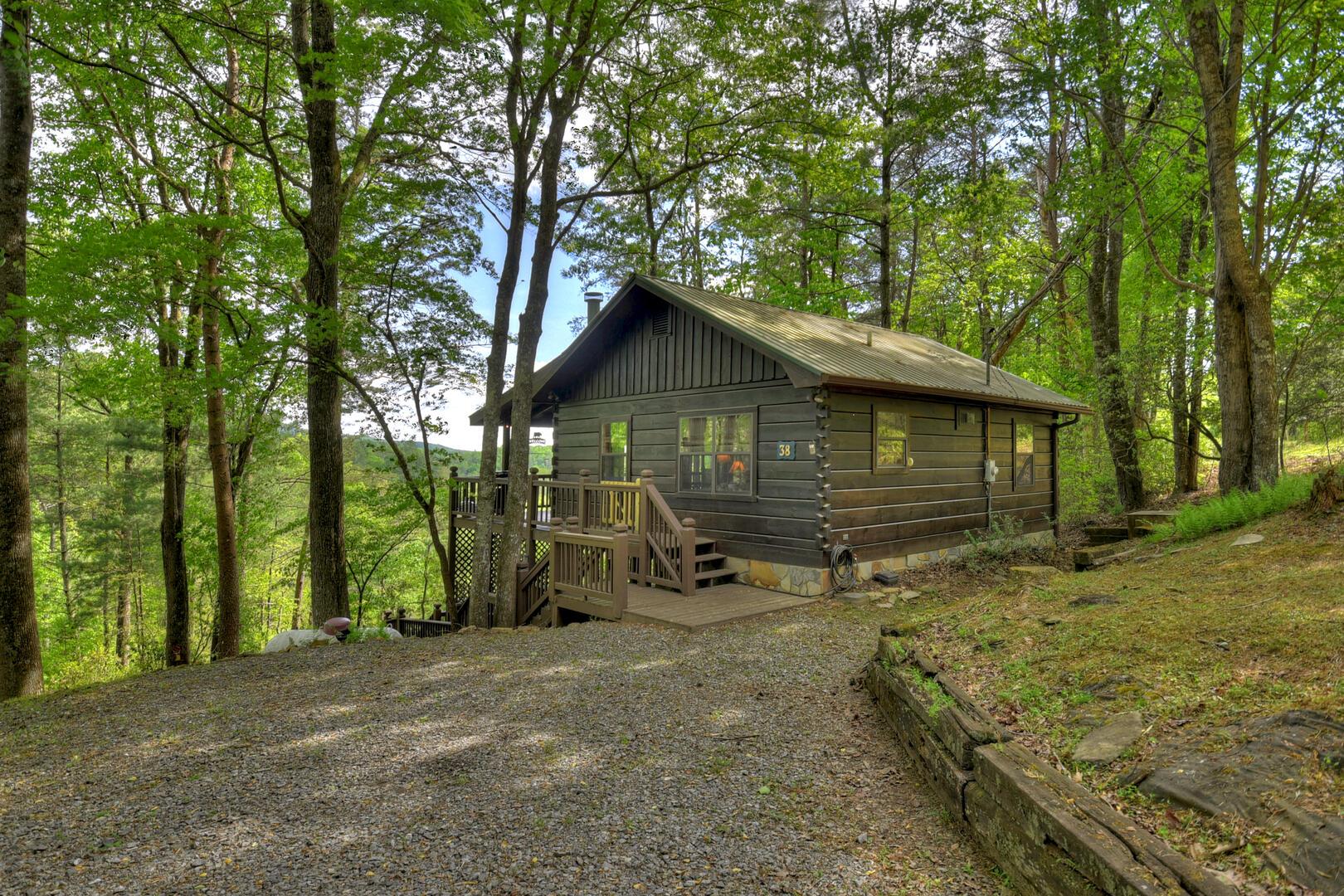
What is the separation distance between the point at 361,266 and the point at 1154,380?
1616 centimetres

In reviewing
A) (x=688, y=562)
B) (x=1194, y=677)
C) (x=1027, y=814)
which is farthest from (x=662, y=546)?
(x=1027, y=814)

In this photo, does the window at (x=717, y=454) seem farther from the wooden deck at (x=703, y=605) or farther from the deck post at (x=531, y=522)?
the deck post at (x=531, y=522)

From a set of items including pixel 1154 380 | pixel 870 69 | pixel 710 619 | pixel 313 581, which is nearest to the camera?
pixel 710 619

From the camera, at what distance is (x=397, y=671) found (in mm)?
5664

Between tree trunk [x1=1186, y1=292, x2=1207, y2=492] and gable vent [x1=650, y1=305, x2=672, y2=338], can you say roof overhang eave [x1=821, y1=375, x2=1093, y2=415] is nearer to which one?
tree trunk [x1=1186, y1=292, x2=1207, y2=492]

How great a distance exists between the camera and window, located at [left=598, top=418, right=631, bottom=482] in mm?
11594

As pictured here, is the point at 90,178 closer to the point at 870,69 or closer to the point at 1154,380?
the point at 870,69

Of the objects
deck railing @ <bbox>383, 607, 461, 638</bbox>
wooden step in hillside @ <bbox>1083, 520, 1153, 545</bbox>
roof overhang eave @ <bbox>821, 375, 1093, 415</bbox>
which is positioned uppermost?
roof overhang eave @ <bbox>821, 375, 1093, 415</bbox>

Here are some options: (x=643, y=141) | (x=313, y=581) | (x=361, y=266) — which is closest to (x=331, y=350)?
(x=361, y=266)

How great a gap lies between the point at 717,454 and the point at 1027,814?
786cm

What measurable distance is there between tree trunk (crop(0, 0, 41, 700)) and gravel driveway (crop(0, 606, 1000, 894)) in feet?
5.94

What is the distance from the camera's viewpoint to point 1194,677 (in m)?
2.91

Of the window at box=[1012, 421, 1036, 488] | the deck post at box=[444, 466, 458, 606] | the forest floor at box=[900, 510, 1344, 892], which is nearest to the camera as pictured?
the forest floor at box=[900, 510, 1344, 892]

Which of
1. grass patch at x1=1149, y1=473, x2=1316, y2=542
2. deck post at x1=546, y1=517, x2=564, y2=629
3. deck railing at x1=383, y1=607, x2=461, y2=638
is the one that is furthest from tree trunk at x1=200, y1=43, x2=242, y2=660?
grass patch at x1=1149, y1=473, x2=1316, y2=542
